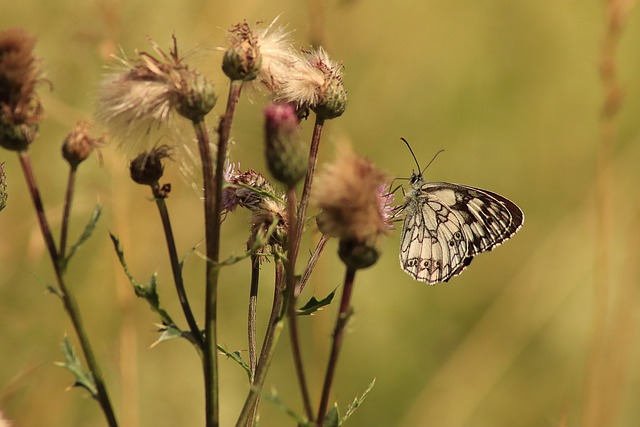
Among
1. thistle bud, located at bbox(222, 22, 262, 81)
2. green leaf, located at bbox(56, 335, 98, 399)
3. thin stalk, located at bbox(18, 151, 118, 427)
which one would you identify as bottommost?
green leaf, located at bbox(56, 335, 98, 399)

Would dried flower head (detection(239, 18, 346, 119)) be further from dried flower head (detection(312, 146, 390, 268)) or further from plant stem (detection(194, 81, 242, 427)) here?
dried flower head (detection(312, 146, 390, 268))

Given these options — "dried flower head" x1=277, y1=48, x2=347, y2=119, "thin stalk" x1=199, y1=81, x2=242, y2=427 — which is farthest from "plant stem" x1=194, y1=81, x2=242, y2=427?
"dried flower head" x1=277, y1=48, x2=347, y2=119

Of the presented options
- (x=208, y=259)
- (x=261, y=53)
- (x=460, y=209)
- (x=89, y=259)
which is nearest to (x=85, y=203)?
(x=89, y=259)

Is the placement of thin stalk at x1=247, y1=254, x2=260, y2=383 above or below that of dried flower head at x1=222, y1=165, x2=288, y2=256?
below

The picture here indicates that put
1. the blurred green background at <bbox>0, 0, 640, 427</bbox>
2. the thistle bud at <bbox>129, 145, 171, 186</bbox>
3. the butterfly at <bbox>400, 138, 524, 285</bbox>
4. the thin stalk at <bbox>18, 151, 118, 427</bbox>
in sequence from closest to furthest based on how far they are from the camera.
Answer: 1. the thin stalk at <bbox>18, 151, 118, 427</bbox>
2. the thistle bud at <bbox>129, 145, 171, 186</bbox>
3. the butterfly at <bbox>400, 138, 524, 285</bbox>
4. the blurred green background at <bbox>0, 0, 640, 427</bbox>

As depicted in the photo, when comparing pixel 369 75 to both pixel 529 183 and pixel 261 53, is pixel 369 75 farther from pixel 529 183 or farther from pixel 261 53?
pixel 261 53

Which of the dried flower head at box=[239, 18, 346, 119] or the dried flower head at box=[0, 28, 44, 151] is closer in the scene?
the dried flower head at box=[0, 28, 44, 151]

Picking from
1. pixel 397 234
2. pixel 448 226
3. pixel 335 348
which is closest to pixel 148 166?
pixel 335 348
